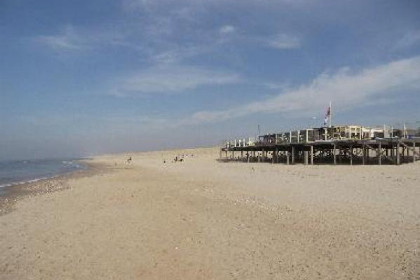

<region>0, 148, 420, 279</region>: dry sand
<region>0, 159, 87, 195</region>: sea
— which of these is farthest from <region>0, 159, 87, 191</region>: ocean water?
<region>0, 148, 420, 279</region>: dry sand

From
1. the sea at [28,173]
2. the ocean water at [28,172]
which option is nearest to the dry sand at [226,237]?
the sea at [28,173]

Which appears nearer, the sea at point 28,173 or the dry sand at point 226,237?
the dry sand at point 226,237

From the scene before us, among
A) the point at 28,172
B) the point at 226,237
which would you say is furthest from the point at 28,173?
the point at 226,237

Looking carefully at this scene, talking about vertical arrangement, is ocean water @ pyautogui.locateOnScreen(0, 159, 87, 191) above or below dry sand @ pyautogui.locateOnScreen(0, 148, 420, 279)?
above

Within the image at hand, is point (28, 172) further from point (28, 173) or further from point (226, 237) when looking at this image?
point (226, 237)

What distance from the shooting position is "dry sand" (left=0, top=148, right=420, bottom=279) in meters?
7.20

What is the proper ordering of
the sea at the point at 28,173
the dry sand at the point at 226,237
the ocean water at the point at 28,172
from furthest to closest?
1. the ocean water at the point at 28,172
2. the sea at the point at 28,173
3. the dry sand at the point at 226,237

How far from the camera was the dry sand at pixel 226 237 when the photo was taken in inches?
283

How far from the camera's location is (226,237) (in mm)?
9109

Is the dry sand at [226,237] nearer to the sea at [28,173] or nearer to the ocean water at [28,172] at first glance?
the sea at [28,173]

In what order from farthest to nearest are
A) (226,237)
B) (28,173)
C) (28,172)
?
(28,172) < (28,173) < (226,237)

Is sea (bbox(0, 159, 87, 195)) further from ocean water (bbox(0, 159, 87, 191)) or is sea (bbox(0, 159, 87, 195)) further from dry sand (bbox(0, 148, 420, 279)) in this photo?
dry sand (bbox(0, 148, 420, 279))

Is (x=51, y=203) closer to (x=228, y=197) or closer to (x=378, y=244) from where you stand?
(x=228, y=197)

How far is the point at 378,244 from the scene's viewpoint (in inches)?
313
